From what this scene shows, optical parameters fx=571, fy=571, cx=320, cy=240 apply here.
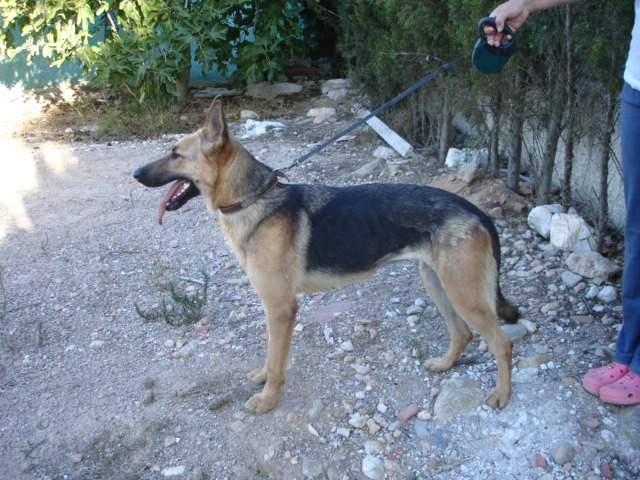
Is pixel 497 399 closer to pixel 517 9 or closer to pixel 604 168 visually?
pixel 604 168

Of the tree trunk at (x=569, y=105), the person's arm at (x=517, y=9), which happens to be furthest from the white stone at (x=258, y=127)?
the person's arm at (x=517, y=9)

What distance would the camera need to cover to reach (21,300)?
189 inches

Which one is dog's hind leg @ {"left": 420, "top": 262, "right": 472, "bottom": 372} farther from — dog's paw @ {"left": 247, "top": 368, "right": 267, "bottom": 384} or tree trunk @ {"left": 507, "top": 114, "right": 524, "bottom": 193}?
tree trunk @ {"left": 507, "top": 114, "right": 524, "bottom": 193}

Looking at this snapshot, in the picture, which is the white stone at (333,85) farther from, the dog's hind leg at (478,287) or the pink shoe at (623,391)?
the pink shoe at (623,391)

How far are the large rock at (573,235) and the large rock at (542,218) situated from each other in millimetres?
172

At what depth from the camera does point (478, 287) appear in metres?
3.24

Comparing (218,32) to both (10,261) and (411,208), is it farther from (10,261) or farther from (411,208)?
(411,208)

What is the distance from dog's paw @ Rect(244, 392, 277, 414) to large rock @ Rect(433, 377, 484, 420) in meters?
0.99

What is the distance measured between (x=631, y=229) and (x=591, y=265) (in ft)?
4.79

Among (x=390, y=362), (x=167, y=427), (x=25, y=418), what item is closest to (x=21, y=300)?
(x=25, y=418)

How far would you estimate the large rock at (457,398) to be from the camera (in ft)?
11.1

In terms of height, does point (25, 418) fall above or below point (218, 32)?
below

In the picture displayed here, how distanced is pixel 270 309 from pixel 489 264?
1.31 m

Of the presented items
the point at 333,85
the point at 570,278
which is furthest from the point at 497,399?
the point at 333,85
